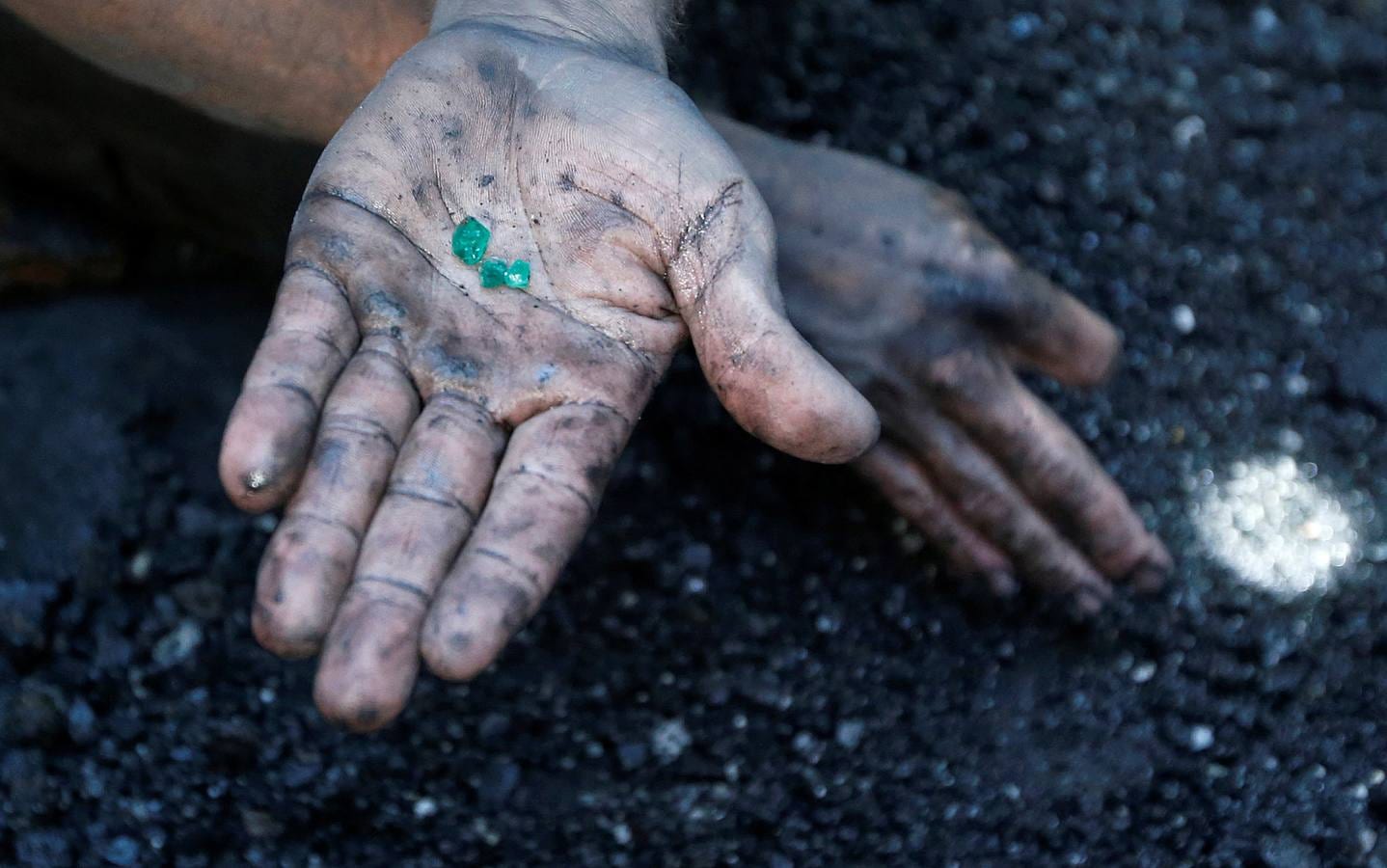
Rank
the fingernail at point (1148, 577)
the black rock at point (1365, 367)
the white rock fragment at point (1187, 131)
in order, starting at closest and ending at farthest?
the fingernail at point (1148, 577)
the black rock at point (1365, 367)
the white rock fragment at point (1187, 131)

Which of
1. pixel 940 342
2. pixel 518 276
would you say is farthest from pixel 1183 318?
pixel 518 276

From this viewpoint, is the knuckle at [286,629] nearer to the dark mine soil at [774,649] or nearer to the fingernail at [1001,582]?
the dark mine soil at [774,649]

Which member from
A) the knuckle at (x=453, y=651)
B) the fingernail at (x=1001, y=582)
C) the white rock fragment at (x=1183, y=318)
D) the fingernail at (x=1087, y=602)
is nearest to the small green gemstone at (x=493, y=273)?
the knuckle at (x=453, y=651)

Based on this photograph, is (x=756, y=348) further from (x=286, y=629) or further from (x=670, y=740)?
(x=670, y=740)

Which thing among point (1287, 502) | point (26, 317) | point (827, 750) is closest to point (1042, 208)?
point (1287, 502)

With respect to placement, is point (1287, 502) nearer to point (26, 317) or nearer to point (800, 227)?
point (800, 227)
